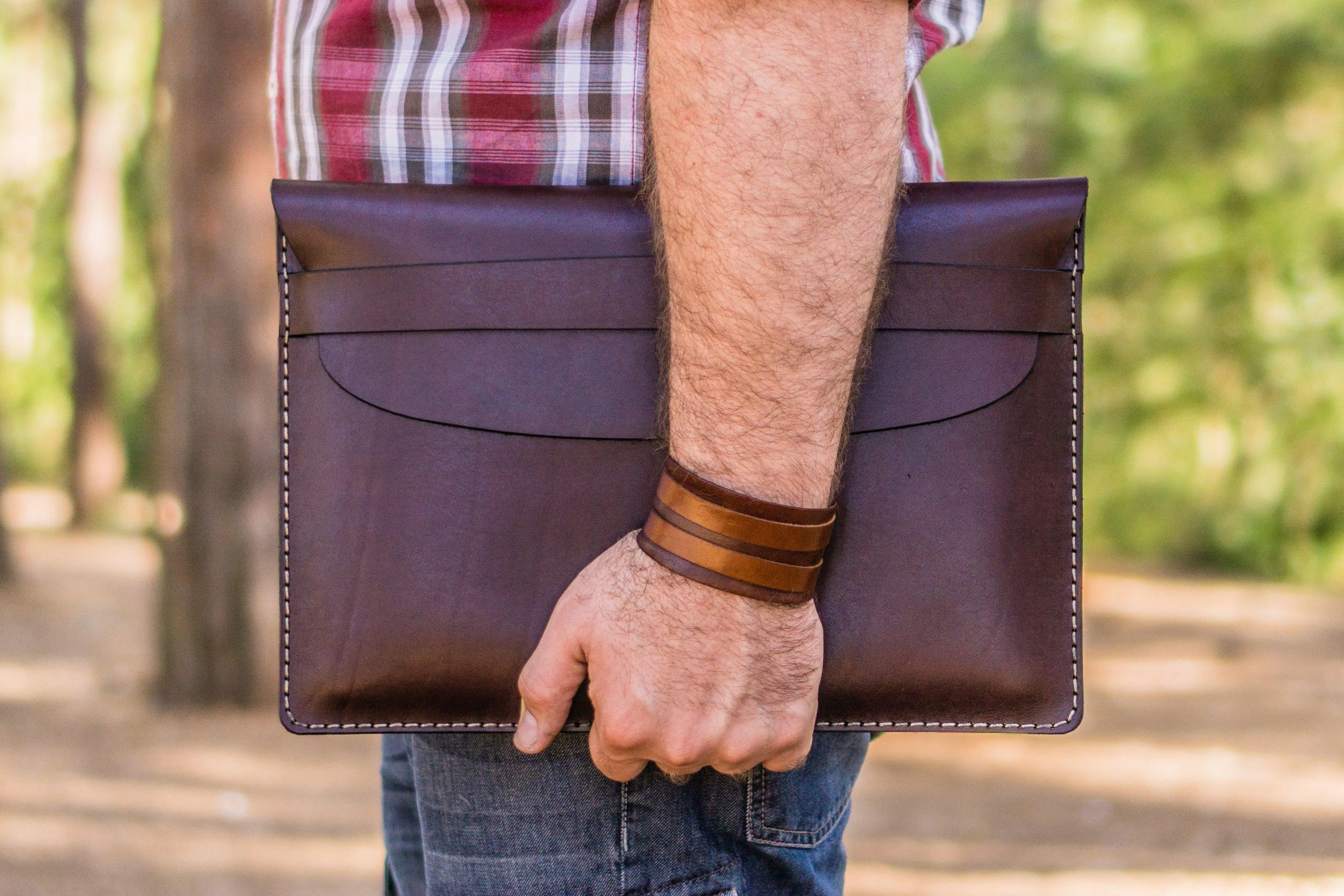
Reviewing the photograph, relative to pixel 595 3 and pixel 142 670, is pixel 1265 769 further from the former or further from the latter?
pixel 142 670

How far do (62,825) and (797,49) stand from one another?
5415 mm

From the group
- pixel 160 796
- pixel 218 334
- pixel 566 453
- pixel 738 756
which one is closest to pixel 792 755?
pixel 738 756

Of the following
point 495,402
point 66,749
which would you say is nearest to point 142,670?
point 66,749

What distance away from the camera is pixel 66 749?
6465 mm

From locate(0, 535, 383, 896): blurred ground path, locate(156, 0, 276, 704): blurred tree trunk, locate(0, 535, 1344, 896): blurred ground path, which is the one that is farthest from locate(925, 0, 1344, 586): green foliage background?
locate(0, 535, 383, 896): blurred ground path

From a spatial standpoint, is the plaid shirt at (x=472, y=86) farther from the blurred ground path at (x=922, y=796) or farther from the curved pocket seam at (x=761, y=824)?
the blurred ground path at (x=922, y=796)

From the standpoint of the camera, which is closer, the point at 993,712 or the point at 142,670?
the point at 993,712

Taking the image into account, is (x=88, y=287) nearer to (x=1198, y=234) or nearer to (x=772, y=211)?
(x=1198, y=234)

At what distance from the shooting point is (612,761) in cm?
107

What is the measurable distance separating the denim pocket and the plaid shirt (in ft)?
1.90

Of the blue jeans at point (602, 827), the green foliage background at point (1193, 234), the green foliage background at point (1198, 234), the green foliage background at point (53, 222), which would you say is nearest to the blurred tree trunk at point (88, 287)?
the green foliage background at point (53, 222)

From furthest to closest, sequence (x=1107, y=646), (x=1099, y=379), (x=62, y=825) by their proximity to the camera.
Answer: (x=1099, y=379)
(x=1107, y=646)
(x=62, y=825)

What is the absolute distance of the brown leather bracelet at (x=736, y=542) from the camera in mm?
1047

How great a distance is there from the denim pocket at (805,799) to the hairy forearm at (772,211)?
0.27 meters
